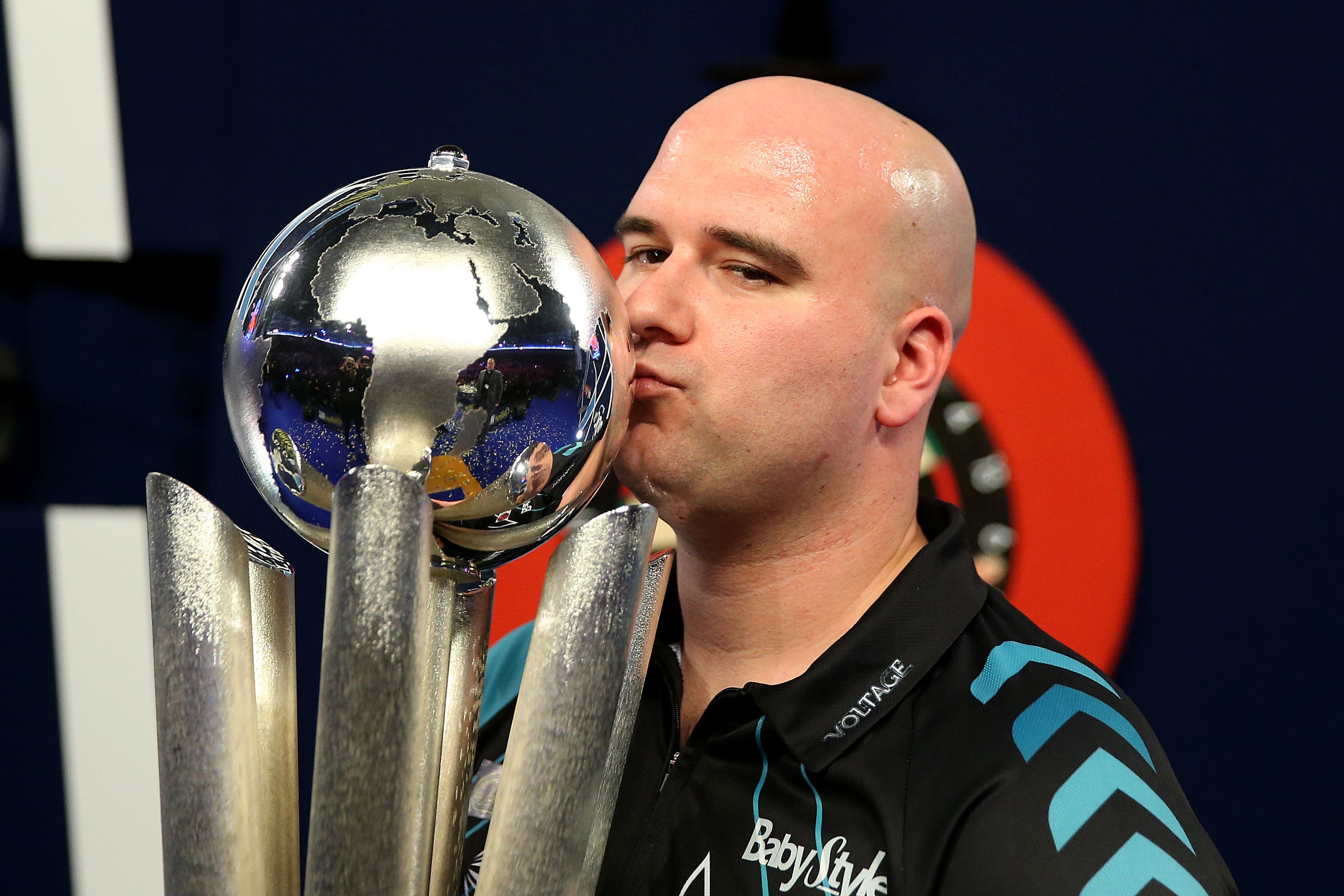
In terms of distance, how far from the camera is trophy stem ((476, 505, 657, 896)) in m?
0.58

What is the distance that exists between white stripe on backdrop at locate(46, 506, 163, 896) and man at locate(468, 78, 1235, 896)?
92 cm

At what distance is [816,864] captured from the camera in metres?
0.78

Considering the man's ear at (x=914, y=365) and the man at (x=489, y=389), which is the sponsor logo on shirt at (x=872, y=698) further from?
the man at (x=489, y=389)

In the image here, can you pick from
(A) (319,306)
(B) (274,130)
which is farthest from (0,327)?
(A) (319,306)

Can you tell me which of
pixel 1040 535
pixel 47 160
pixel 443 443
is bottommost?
pixel 1040 535

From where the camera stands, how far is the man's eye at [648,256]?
0.88m

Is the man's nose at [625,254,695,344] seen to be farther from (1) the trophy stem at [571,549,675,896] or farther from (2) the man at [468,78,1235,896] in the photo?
(1) the trophy stem at [571,549,675,896]

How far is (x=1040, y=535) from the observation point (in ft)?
4.97

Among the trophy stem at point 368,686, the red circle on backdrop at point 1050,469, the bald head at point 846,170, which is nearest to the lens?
the trophy stem at point 368,686

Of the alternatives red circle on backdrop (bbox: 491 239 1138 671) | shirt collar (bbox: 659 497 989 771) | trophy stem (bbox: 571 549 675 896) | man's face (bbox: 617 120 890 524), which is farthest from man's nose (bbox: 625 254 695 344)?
red circle on backdrop (bbox: 491 239 1138 671)

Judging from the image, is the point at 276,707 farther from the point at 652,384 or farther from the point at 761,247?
the point at 761,247

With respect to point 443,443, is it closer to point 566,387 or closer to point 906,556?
point 566,387

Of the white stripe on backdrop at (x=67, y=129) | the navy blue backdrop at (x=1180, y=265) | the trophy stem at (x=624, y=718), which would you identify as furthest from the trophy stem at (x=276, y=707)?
the white stripe on backdrop at (x=67, y=129)

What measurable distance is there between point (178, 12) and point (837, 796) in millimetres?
1423
